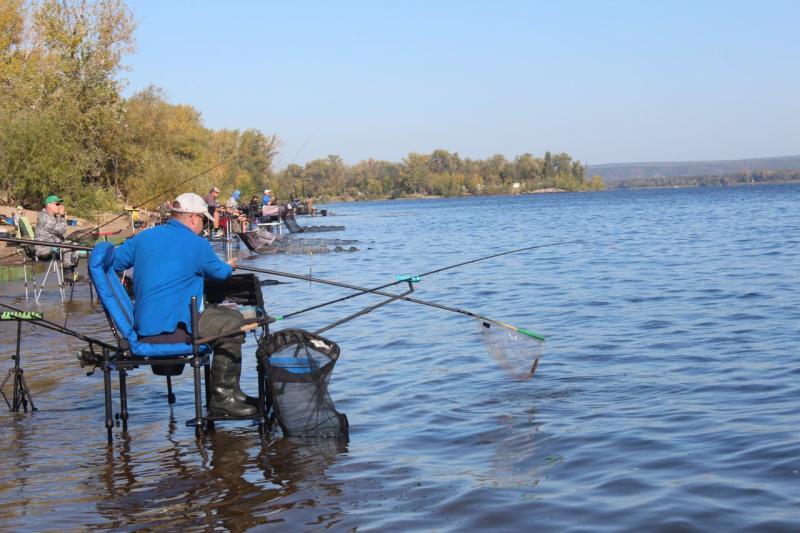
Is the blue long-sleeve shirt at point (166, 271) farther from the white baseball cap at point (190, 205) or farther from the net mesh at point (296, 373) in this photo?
the net mesh at point (296, 373)

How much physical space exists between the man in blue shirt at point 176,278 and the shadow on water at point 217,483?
0.41 meters

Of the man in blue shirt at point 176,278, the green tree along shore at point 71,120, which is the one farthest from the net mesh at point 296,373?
the green tree along shore at point 71,120

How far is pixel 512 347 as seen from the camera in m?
8.09

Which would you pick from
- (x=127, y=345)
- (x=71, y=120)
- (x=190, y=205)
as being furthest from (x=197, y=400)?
(x=71, y=120)

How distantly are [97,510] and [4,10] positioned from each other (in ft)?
132

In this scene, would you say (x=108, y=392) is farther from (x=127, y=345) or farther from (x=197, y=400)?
(x=197, y=400)

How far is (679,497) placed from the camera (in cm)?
582

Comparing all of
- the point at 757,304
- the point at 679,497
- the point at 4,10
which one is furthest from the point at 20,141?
the point at 679,497

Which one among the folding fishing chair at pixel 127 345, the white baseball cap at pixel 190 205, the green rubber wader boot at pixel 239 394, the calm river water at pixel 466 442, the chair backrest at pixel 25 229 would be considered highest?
the white baseball cap at pixel 190 205

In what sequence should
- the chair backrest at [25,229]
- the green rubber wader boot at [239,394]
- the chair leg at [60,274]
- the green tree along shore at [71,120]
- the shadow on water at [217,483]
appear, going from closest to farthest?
the shadow on water at [217,483] < the green rubber wader boot at [239,394] < the chair backrest at [25,229] < the chair leg at [60,274] < the green tree along shore at [71,120]

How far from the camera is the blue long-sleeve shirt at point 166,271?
675cm

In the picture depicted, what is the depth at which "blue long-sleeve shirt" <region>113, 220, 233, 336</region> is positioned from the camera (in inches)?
266

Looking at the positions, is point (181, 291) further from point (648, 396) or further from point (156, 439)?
point (648, 396)

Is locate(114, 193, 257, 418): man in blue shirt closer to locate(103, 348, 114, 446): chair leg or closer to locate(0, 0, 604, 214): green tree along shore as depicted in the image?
locate(103, 348, 114, 446): chair leg
